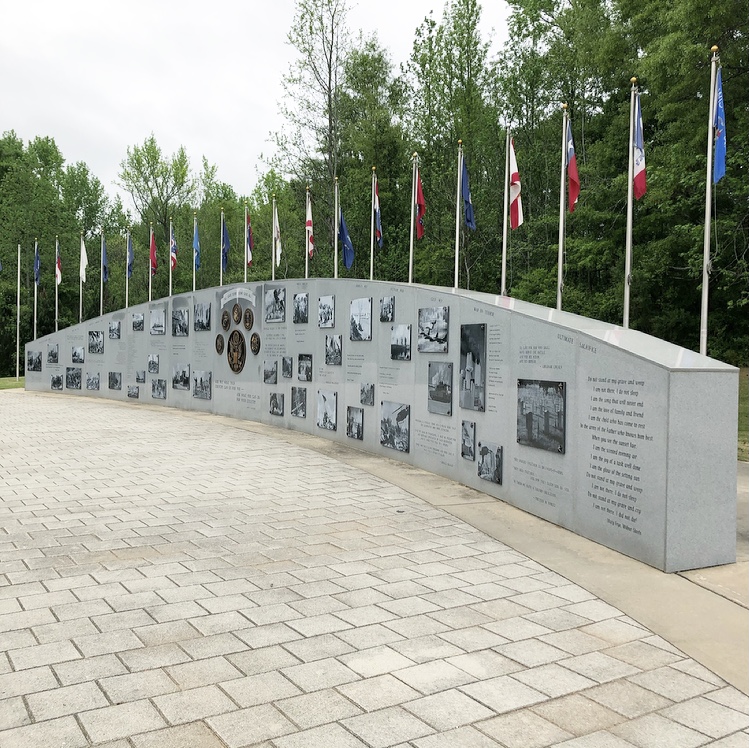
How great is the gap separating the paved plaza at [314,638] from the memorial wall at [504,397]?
713 millimetres

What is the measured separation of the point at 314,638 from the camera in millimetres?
4949

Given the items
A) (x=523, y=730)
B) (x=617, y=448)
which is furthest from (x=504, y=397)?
(x=523, y=730)

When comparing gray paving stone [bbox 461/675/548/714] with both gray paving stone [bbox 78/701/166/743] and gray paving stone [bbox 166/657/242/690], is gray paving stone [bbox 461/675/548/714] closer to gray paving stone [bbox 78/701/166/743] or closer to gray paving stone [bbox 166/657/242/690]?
gray paving stone [bbox 166/657/242/690]

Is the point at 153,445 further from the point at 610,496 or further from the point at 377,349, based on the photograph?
the point at 610,496

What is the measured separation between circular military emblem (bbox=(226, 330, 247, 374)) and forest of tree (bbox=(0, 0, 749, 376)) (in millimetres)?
10722

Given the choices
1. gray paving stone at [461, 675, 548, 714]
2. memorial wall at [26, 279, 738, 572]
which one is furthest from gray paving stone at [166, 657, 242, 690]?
memorial wall at [26, 279, 738, 572]

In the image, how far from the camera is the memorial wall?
657 centimetres

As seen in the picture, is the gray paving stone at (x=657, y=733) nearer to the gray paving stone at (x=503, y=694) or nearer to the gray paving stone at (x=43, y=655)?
the gray paving stone at (x=503, y=694)

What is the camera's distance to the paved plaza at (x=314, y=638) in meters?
3.82

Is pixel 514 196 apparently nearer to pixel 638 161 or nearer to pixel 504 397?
pixel 638 161

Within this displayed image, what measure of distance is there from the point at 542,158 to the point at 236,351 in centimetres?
1969

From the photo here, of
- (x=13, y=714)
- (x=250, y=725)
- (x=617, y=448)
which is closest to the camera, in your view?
(x=250, y=725)

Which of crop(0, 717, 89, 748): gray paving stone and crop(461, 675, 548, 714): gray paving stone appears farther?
crop(461, 675, 548, 714): gray paving stone

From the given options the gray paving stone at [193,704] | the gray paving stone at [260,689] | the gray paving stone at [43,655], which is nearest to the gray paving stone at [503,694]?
the gray paving stone at [260,689]
